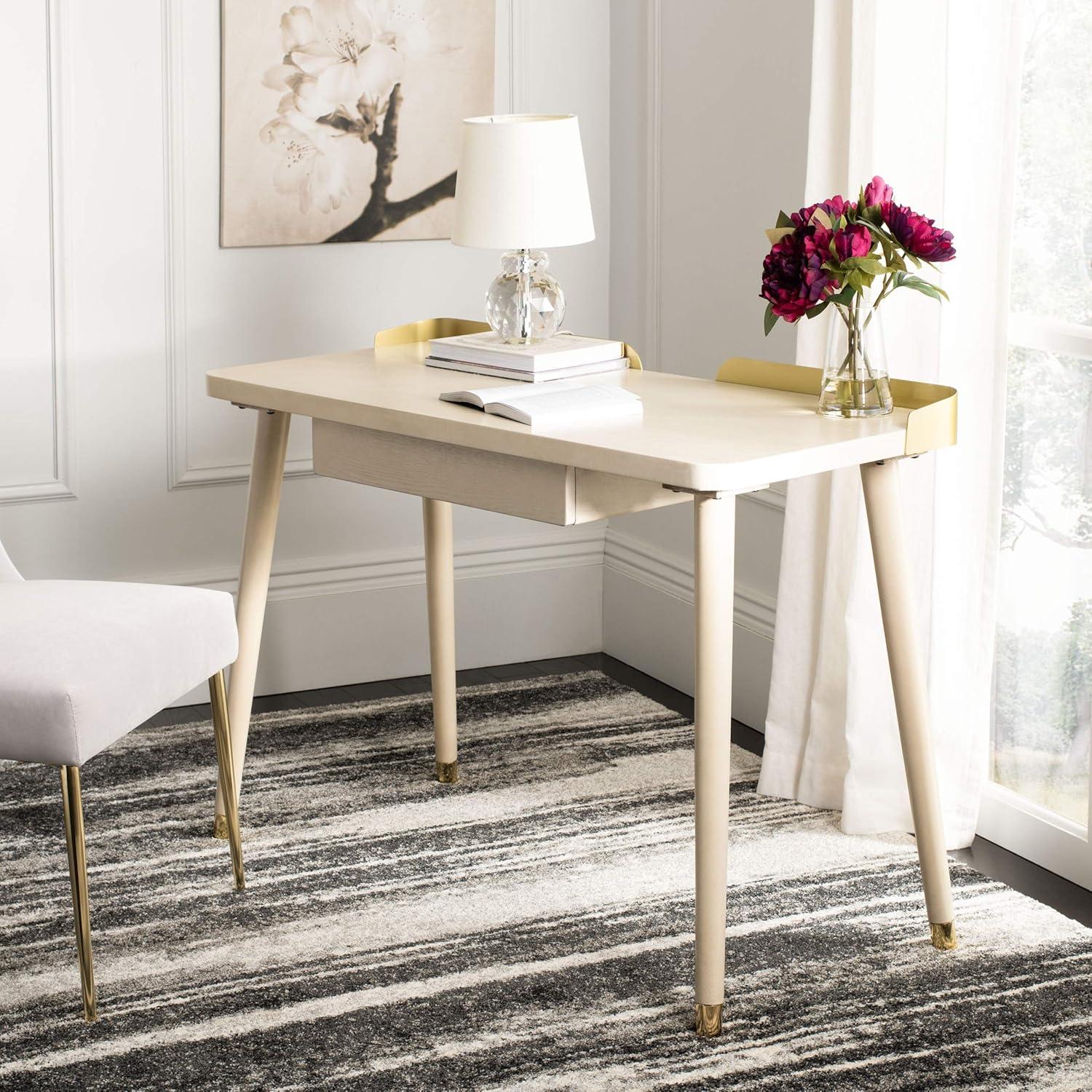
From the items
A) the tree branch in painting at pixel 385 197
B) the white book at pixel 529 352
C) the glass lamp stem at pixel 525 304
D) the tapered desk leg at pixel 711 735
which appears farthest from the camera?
the tree branch in painting at pixel 385 197

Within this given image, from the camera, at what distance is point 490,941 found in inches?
89.4

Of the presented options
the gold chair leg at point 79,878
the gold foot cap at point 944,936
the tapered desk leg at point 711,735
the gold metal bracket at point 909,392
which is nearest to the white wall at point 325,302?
the gold metal bracket at point 909,392

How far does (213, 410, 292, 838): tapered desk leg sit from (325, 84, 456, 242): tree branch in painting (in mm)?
907

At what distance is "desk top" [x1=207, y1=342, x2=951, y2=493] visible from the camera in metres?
1.95

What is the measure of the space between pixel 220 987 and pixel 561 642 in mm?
1704

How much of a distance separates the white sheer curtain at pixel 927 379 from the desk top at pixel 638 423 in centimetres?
28

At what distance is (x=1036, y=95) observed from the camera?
2.41m

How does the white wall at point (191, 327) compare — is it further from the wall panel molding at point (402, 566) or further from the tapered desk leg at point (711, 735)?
the tapered desk leg at point (711, 735)

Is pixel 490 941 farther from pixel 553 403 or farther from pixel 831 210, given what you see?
pixel 831 210

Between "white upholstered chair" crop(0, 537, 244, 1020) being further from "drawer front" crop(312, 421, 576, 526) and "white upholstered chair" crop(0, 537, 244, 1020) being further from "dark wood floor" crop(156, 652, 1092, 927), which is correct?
"dark wood floor" crop(156, 652, 1092, 927)

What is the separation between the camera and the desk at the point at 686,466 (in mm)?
1961

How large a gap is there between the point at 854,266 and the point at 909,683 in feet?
1.92

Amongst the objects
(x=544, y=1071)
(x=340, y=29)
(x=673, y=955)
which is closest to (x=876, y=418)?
(x=673, y=955)

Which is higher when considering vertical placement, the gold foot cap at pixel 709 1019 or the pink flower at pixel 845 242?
the pink flower at pixel 845 242
